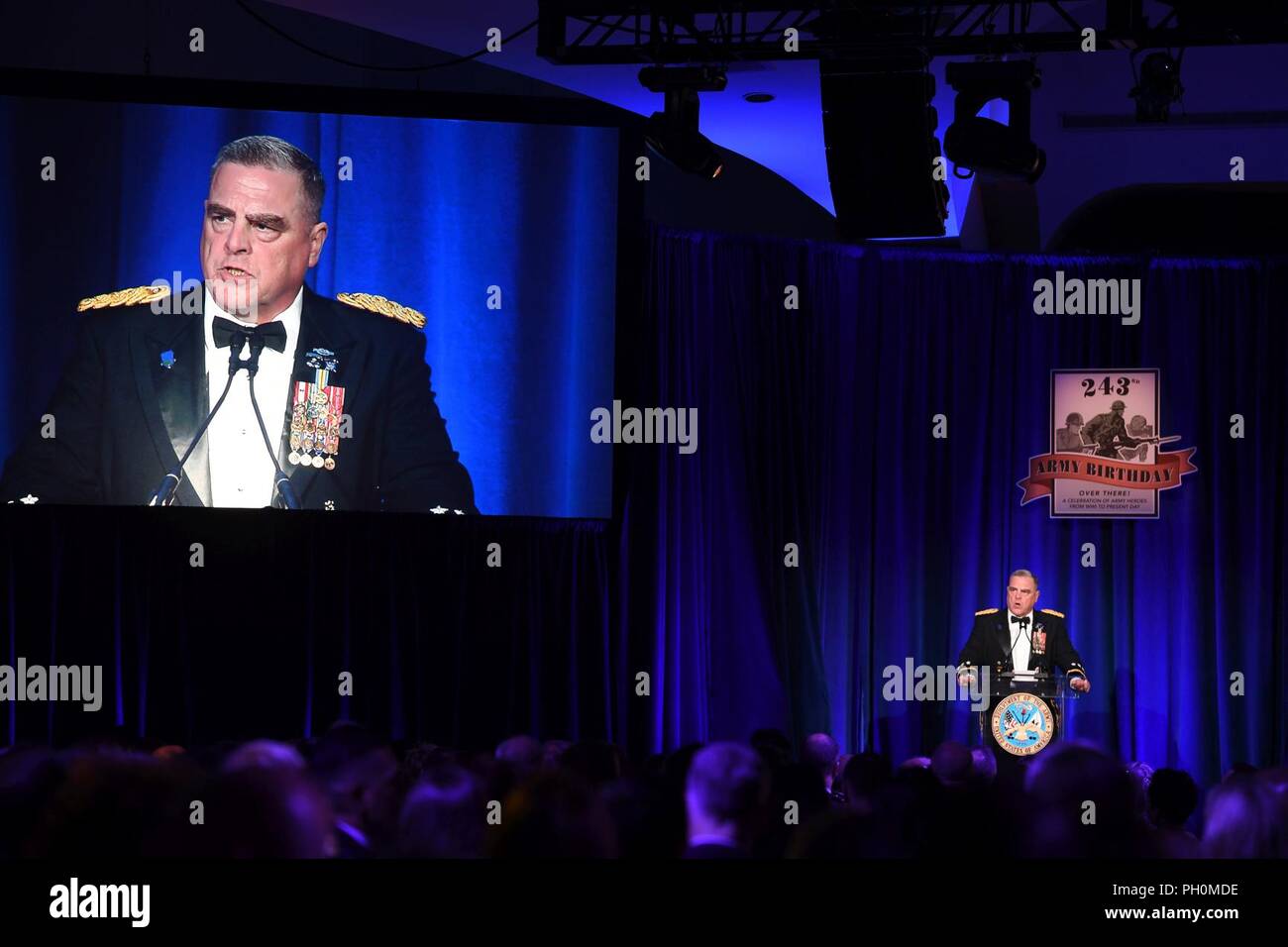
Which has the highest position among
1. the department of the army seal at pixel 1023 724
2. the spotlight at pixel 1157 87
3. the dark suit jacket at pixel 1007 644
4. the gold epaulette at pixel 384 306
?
the spotlight at pixel 1157 87

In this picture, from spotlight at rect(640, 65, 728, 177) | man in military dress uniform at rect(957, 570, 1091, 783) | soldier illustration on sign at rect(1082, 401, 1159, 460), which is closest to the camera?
spotlight at rect(640, 65, 728, 177)

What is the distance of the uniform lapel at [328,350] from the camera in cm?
628

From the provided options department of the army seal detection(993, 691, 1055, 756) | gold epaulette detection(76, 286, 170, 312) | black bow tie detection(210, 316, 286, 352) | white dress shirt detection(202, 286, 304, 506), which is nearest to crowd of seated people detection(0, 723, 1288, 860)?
department of the army seal detection(993, 691, 1055, 756)

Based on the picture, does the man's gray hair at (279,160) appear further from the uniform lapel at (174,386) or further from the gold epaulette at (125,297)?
the uniform lapel at (174,386)

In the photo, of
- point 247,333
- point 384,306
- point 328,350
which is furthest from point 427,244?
point 247,333

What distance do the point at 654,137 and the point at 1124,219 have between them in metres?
2.89

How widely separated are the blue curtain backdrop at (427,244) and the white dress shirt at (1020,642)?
2.02m

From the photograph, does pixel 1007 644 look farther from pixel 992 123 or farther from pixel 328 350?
pixel 328 350

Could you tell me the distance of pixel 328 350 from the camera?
6391 millimetres

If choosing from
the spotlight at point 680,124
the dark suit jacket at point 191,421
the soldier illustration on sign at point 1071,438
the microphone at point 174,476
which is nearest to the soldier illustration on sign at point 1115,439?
the soldier illustration on sign at point 1071,438

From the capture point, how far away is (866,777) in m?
3.32

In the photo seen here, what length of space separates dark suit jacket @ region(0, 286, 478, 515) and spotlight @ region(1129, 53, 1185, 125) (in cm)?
331

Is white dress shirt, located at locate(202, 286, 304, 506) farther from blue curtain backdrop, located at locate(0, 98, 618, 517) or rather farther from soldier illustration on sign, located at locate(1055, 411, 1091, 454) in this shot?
soldier illustration on sign, located at locate(1055, 411, 1091, 454)

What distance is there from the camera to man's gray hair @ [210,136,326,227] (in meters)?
6.32
